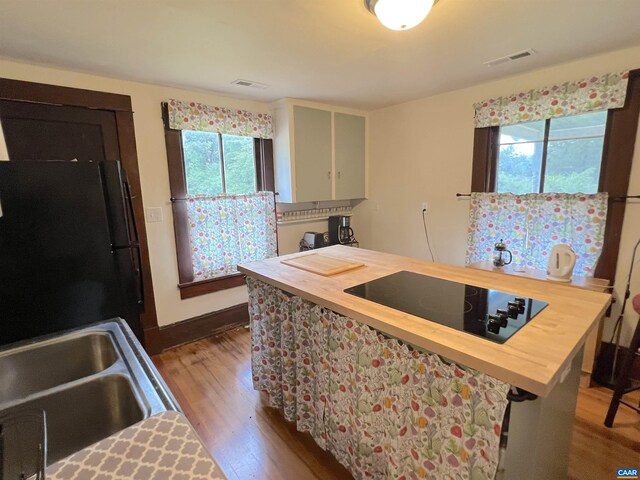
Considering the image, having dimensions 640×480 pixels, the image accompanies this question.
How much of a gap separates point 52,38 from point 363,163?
2.91 m

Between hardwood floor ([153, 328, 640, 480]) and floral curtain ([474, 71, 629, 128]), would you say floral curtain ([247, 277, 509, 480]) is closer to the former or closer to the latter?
hardwood floor ([153, 328, 640, 480])

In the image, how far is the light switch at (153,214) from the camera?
104 inches

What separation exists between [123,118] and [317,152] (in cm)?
176

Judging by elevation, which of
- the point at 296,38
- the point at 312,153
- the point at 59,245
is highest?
the point at 296,38

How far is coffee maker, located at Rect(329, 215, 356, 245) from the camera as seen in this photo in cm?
379

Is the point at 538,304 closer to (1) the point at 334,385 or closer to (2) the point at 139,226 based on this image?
(1) the point at 334,385

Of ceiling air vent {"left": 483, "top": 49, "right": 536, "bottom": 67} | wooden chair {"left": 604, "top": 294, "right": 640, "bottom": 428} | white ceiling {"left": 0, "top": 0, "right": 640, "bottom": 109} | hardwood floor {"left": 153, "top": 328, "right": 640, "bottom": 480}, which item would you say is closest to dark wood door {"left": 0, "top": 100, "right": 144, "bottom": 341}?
white ceiling {"left": 0, "top": 0, "right": 640, "bottom": 109}

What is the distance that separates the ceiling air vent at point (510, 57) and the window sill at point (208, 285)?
8.52ft

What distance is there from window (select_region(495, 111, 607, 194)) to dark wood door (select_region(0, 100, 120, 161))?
10.5 ft

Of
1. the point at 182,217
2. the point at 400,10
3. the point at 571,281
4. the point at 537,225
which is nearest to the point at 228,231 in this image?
the point at 182,217

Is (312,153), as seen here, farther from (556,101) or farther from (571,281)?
(571,281)

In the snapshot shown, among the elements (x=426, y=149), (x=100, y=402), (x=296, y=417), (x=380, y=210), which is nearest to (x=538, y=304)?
(x=296, y=417)

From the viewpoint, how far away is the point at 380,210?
3805 mm

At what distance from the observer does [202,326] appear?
3033 millimetres
